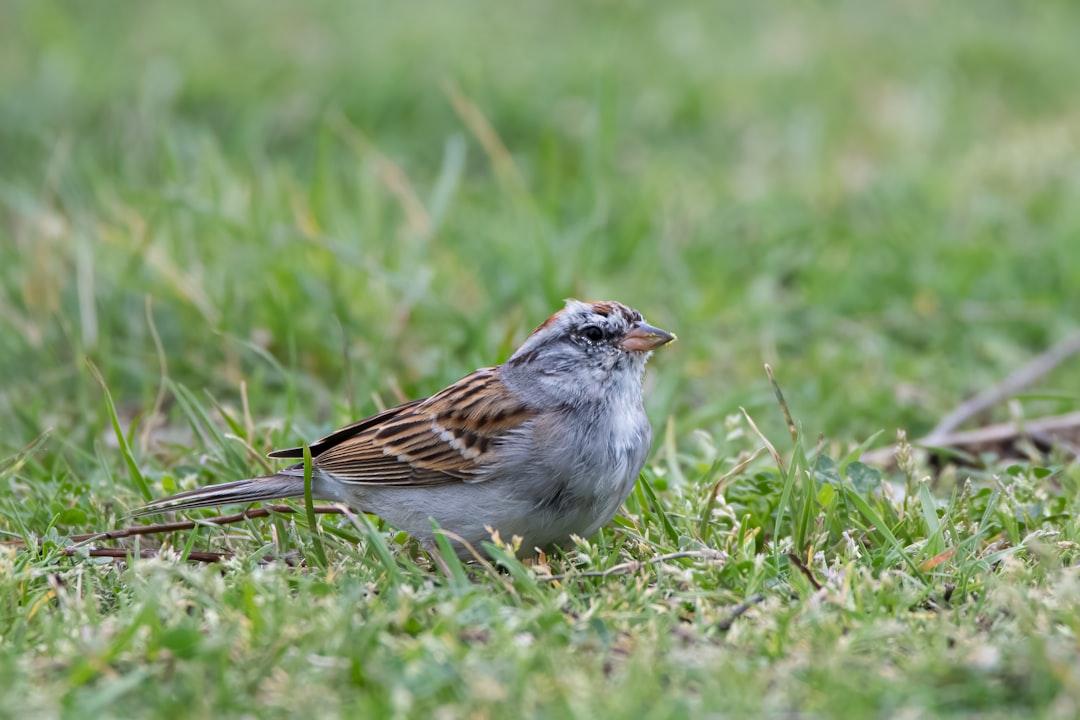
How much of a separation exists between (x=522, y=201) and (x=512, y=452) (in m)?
2.78

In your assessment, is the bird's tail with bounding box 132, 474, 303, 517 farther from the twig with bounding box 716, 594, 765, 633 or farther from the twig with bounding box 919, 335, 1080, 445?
the twig with bounding box 919, 335, 1080, 445

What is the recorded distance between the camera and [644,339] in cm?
413

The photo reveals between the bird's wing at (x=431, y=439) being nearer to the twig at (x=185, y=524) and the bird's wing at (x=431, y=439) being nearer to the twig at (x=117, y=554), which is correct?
the twig at (x=185, y=524)

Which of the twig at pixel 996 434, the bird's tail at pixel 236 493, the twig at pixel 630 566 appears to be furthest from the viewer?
the twig at pixel 996 434

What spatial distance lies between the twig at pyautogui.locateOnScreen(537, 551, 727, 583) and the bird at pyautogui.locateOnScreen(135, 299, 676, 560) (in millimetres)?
191

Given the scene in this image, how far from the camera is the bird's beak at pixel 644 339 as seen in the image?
162 inches

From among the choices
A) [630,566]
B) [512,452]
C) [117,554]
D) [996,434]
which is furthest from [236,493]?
[996,434]

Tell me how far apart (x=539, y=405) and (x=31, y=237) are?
10.3 ft

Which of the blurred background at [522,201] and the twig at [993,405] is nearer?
the twig at [993,405]

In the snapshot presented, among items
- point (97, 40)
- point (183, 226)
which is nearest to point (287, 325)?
point (183, 226)

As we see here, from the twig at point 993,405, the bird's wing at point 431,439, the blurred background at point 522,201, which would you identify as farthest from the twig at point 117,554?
the twig at point 993,405

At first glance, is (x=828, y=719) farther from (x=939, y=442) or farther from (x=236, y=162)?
(x=236, y=162)

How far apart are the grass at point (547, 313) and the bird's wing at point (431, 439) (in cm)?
21

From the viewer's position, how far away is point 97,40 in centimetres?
993
